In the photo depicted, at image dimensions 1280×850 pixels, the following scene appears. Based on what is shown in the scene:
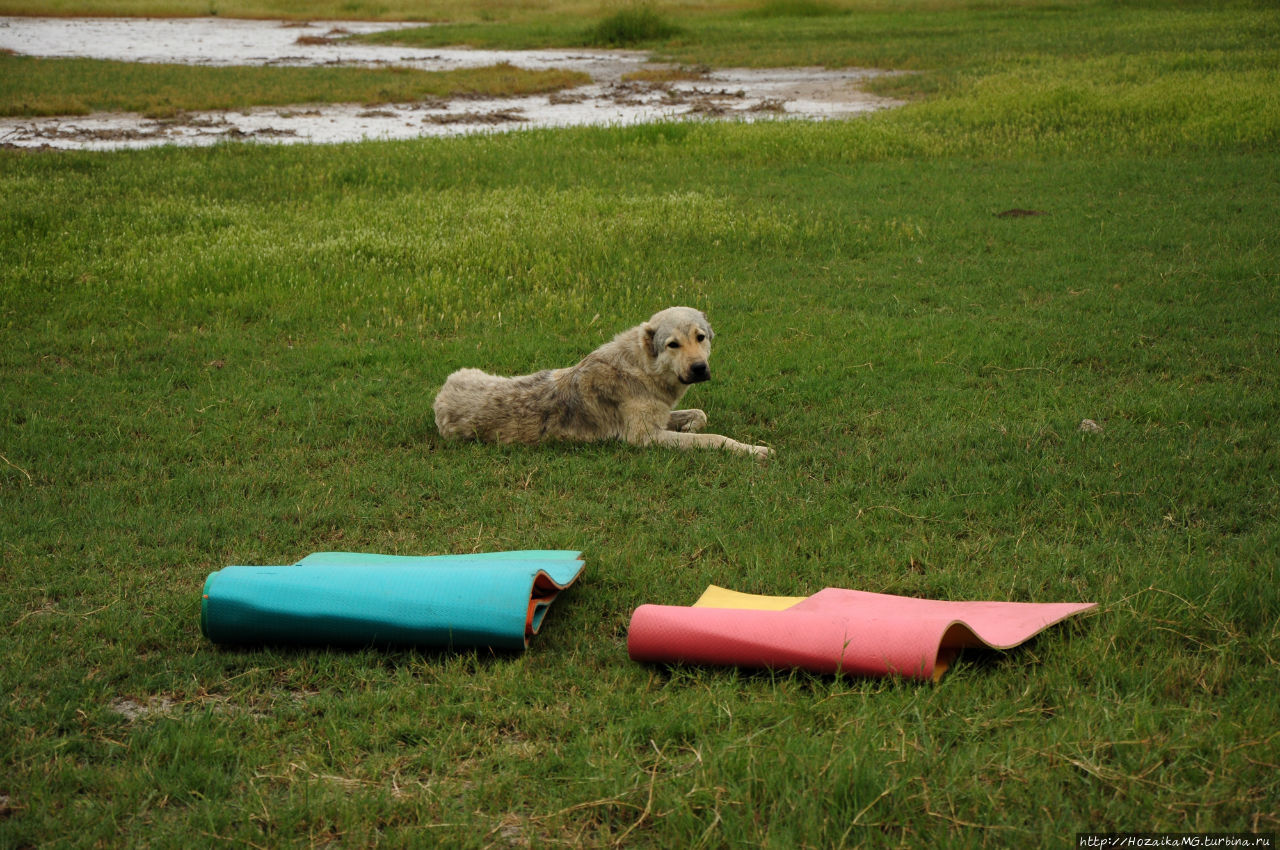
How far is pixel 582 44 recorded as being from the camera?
Result: 49.6 metres

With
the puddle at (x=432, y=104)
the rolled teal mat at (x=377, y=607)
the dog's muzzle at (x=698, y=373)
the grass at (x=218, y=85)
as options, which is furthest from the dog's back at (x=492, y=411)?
the grass at (x=218, y=85)

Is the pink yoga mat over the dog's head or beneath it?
beneath

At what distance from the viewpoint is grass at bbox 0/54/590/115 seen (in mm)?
29828

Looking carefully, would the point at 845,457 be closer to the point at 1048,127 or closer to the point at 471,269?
the point at 471,269

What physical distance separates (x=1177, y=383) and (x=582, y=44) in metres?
44.8

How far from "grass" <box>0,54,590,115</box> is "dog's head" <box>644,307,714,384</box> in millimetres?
25030

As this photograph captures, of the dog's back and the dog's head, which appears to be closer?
the dog's head

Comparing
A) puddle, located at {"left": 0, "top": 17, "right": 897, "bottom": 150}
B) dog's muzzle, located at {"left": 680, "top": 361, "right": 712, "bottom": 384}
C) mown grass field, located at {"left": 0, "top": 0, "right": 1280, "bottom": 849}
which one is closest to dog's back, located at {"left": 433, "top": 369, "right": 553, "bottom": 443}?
mown grass field, located at {"left": 0, "top": 0, "right": 1280, "bottom": 849}

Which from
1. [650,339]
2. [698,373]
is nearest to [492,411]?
[650,339]

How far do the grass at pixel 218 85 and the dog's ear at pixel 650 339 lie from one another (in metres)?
→ 24.9

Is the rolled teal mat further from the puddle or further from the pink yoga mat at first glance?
the puddle

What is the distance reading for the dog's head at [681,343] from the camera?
8617 mm

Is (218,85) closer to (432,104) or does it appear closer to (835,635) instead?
(432,104)

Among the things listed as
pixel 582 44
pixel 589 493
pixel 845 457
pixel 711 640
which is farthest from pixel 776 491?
pixel 582 44
